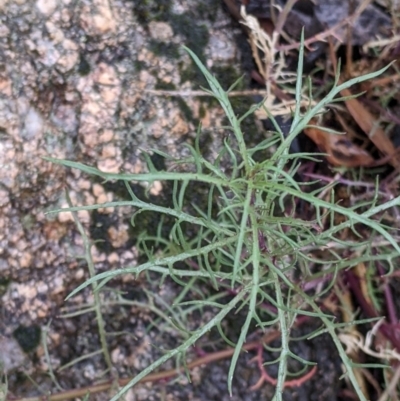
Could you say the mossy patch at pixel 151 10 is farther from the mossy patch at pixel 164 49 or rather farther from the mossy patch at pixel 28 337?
the mossy patch at pixel 28 337

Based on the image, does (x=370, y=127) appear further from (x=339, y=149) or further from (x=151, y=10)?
(x=151, y=10)

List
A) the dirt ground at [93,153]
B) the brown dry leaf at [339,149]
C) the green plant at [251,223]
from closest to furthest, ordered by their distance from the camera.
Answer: the green plant at [251,223] < the dirt ground at [93,153] < the brown dry leaf at [339,149]


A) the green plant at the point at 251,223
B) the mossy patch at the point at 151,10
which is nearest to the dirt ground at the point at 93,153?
the mossy patch at the point at 151,10

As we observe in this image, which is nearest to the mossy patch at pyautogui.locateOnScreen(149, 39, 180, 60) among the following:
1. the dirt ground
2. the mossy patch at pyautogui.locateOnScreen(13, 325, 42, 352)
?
the dirt ground

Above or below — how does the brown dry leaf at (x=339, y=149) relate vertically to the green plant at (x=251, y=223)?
below

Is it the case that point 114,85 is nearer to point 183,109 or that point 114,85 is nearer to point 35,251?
point 183,109

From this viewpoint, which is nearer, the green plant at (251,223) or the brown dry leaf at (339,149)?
the green plant at (251,223)

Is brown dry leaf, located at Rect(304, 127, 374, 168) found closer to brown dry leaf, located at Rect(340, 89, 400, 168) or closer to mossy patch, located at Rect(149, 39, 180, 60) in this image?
brown dry leaf, located at Rect(340, 89, 400, 168)
